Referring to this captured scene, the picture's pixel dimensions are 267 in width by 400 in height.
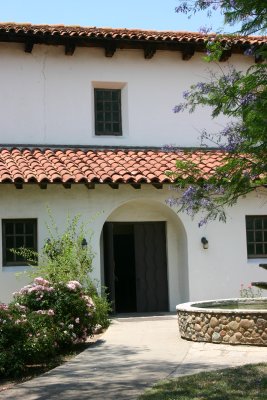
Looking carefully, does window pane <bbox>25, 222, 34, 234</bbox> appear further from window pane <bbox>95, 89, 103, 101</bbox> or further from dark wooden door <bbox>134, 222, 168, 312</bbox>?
window pane <bbox>95, 89, 103, 101</bbox>

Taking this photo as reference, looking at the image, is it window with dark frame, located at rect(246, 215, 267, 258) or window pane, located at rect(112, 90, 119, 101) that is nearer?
window with dark frame, located at rect(246, 215, 267, 258)

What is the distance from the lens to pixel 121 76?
16.5 metres

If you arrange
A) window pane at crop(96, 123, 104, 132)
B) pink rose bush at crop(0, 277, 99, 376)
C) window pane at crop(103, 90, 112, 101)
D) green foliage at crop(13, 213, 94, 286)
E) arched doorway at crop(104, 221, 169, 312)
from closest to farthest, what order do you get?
pink rose bush at crop(0, 277, 99, 376), green foliage at crop(13, 213, 94, 286), arched doorway at crop(104, 221, 169, 312), window pane at crop(96, 123, 104, 132), window pane at crop(103, 90, 112, 101)

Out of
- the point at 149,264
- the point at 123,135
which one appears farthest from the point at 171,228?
the point at 123,135

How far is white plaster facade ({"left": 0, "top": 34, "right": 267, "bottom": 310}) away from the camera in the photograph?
14750 millimetres

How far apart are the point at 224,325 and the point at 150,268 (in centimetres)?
548

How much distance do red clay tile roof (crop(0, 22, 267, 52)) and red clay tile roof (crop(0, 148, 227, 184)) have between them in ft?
9.09

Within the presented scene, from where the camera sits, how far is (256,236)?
52.4 ft

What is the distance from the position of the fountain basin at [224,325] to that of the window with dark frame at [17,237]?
15.5 feet

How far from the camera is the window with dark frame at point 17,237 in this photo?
47.5 feet

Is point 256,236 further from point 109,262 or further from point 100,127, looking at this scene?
point 100,127

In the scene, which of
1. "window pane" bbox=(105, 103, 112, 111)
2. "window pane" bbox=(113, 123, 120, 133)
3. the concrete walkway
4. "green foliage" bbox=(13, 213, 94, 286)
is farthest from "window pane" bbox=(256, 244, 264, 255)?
"window pane" bbox=(105, 103, 112, 111)

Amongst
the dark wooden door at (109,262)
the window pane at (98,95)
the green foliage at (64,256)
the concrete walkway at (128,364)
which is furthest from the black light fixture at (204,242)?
the window pane at (98,95)

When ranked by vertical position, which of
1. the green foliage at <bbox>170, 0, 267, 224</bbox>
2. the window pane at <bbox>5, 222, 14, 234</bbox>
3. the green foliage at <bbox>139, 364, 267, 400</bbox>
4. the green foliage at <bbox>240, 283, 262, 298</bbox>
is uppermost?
the green foliage at <bbox>170, 0, 267, 224</bbox>
